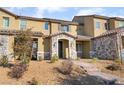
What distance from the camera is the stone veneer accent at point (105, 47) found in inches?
985

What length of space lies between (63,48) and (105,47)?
5401 mm

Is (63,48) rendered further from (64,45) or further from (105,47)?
(105,47)

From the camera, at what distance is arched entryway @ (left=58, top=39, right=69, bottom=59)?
27859 mm

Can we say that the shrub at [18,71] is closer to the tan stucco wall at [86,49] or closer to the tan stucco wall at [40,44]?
the tan stucco wall at [40,44]

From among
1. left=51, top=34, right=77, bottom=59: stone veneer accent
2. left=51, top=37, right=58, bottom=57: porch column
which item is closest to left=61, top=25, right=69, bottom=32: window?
left=51, top=34, right=77, bottom=59: stone veneer accent

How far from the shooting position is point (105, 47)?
26.9m

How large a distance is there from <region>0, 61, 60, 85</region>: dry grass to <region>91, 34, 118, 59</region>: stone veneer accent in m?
9.14

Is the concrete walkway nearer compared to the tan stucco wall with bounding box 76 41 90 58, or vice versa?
the concrete walkway

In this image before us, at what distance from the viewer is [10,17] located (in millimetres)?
26234

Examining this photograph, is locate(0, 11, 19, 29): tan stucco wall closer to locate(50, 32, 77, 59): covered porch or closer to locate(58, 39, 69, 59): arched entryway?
locate(50, 32, 77, 59): covered porch
